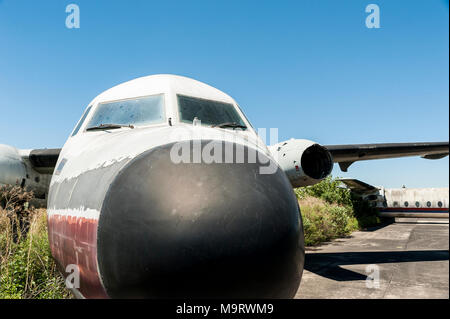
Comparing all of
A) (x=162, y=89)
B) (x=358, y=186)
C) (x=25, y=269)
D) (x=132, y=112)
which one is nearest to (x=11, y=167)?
(x=25, y=269)

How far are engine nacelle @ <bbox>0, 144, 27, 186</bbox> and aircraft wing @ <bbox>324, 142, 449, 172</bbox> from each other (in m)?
7.27

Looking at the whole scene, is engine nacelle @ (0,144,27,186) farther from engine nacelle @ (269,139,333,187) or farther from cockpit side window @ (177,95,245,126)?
engine nacelle @ (269,139,333,187)

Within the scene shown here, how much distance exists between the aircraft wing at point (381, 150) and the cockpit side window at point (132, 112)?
19.7ft

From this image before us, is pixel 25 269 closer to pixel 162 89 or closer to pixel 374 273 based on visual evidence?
pixel 162 89

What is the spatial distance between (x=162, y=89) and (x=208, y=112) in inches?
25.2

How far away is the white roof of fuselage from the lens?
4105 millimetres

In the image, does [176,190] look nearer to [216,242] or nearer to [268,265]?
[216,242]

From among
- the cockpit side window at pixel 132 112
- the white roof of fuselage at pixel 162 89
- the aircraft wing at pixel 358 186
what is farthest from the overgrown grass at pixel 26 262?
the aircraft wing at pixel 358 186

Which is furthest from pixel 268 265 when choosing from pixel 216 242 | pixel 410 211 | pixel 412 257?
pixel 410 211

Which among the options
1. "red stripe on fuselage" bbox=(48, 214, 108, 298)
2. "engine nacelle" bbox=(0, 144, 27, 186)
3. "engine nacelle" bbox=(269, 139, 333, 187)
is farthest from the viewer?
"engine nacelle" bbox=(0, 144, 27, 186)

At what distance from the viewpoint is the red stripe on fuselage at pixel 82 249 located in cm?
199

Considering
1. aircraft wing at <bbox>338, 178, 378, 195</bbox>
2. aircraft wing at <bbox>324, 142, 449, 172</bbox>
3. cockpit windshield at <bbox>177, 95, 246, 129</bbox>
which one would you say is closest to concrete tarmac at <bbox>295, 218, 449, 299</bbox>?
aircraft wing at <bbox>324, 142, 449, 172</bbox>
